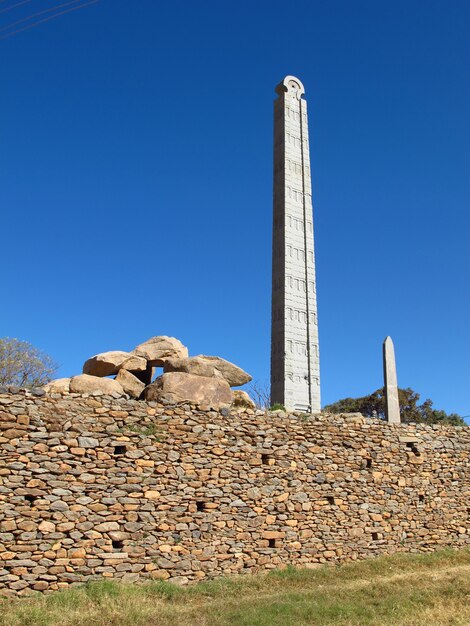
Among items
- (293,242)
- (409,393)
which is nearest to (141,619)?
(293,242)

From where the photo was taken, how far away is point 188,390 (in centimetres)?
1216

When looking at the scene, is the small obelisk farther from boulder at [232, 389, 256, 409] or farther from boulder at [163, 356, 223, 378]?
boulder at [163, 356, 223, 378]

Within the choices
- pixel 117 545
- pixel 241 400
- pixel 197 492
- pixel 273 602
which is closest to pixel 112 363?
pixel 241 400

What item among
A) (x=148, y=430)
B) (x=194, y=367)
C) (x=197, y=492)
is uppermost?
(x=194, y=367)

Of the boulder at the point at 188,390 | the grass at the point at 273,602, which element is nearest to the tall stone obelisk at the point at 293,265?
the boulder at the point at 188,390

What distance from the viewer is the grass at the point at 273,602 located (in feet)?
28.4

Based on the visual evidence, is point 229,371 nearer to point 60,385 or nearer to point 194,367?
point 194,367

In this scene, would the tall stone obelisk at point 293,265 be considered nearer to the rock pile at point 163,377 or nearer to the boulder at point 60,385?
the rock pile at point 163,377

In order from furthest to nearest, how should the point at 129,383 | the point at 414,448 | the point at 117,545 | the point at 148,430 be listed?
the point at 414,448 < the point at 129,383 < the point at 148,430 < the point at 117,545

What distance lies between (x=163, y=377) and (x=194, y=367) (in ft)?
4.17

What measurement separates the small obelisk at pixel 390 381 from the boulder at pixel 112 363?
227 inches

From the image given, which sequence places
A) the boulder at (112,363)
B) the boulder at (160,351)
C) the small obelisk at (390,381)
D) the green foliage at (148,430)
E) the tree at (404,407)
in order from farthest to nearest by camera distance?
the tree at (404,407)
the small obelisk at (390,381)
the boulder at (160,351)
the boulder at (112,363)
the green foliage at (148,430)

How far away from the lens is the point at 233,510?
11.6 metres

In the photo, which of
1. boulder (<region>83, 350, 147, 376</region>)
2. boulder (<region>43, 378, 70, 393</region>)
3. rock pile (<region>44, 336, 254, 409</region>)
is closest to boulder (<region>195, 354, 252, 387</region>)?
rock pile (<region>44, 336, 254, 409</region>)
